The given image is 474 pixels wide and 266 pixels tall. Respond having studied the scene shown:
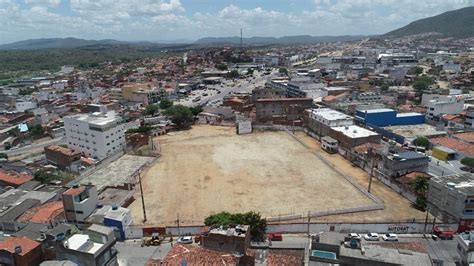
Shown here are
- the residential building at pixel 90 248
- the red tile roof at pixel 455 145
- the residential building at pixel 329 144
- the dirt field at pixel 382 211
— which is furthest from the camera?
the residential building at pixel 329 144

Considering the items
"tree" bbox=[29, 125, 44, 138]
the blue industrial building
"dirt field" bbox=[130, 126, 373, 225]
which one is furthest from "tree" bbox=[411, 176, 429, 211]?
"tree" bbox=[29, 125, 44, 138]

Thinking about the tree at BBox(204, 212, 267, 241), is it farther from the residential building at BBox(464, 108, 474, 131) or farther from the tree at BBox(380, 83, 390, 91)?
the tree at BBox(380, 83, 390, 91)

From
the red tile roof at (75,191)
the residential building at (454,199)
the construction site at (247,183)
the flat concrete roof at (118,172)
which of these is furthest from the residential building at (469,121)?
the red tile roof at (75,191)

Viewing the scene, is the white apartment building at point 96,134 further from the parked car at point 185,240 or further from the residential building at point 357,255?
the residential building at point 357,255

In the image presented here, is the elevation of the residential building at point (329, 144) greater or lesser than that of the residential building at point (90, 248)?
lesser

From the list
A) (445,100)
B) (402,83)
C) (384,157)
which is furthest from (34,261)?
(402,83)

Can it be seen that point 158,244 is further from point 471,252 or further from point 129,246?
point 471,252
